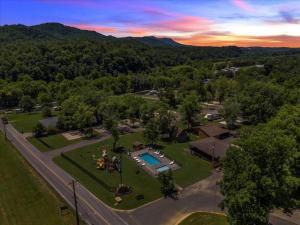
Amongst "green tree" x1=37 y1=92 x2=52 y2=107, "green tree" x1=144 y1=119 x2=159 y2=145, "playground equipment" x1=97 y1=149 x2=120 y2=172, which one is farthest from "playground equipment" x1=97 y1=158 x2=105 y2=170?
"green tree" x1=37 y1=92 x2=52 y2=107

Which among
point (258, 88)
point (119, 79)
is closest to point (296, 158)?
point (258, 88)

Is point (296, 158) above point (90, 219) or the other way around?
above

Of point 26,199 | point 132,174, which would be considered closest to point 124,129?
point 132,174

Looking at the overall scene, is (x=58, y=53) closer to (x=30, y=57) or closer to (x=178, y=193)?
(x=30, y=57)

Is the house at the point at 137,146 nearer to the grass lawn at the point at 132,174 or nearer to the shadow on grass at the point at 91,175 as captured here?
the grass lawn at the point at 132,174

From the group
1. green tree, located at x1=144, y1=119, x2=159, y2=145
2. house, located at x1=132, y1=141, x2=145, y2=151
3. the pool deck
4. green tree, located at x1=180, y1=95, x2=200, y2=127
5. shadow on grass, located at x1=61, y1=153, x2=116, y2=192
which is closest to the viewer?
shadow on grass, located at x1=61, y1=153, x2=116, y2=192

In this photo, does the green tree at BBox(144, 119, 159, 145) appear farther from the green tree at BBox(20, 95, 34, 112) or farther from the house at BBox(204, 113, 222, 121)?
the green tree at BBox(20, 95, 34, 112)
